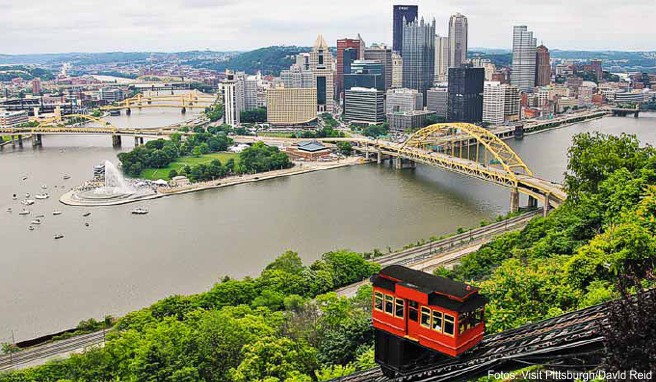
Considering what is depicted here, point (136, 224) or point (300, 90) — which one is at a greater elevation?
point (300, 90)

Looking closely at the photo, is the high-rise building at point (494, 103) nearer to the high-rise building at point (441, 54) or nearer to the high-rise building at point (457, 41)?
the high-rise building at point (441, 54)

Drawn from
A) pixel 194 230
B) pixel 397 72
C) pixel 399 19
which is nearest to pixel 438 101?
pixel 397 72

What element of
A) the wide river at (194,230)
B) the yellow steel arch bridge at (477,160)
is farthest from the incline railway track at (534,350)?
the yellow steel arch bridge at (477,160)

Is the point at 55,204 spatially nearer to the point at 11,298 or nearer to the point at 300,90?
the point at 11,298

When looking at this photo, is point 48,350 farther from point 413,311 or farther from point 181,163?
point 181,163

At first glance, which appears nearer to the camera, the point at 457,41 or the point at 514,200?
the point at 514,200

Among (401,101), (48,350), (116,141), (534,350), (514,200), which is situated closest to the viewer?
(534,350)

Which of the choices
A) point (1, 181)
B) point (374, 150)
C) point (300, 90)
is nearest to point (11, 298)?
point (1, 181)
